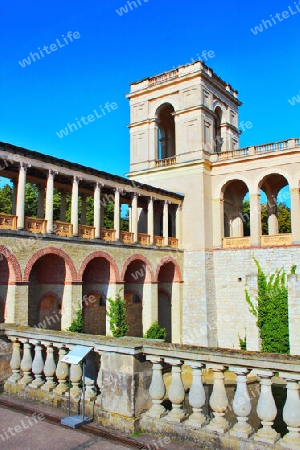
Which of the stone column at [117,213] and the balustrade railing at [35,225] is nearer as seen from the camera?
the balustrade railing at [35,225]

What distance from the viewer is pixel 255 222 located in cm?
2570

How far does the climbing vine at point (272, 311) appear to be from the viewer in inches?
842

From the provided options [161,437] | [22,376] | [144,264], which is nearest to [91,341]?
[161,437]

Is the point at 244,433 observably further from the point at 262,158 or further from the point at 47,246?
the point at 262,158

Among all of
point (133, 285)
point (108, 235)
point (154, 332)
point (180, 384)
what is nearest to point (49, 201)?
point (108, 235)

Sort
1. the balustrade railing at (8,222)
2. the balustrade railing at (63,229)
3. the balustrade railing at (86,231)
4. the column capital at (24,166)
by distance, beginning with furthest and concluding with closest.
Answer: the balustrade railing at (86,231), the balustrade railing at (63,229), the column capital at (24,166), the balustrade railing at (8,222)

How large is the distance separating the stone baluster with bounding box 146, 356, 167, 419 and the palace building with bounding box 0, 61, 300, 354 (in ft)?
42.6

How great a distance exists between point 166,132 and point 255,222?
40.4ft

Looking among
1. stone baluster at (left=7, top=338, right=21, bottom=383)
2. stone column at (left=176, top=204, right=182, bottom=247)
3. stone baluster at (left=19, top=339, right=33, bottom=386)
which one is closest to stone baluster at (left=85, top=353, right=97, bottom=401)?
stone baluster at (left=19, top=339, right=33, bottom=386)

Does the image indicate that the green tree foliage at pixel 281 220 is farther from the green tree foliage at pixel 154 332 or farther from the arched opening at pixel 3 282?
the arched opening at pixel 3 282

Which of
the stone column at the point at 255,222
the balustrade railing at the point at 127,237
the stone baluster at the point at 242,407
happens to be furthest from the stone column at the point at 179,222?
the stone baluster at the point at 242,407

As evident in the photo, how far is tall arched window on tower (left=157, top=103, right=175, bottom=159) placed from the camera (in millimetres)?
32594

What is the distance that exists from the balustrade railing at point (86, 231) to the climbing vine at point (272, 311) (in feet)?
34.0

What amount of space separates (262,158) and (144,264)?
417 inches
